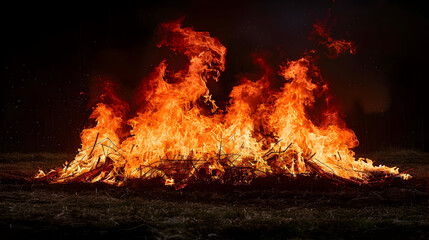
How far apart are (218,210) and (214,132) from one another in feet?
14.9

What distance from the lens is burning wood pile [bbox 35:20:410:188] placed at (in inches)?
441

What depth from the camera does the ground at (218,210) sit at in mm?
5532

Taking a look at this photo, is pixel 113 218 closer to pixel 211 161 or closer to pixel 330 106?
pixel 211 161

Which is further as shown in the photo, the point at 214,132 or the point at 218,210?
the point at 214,132

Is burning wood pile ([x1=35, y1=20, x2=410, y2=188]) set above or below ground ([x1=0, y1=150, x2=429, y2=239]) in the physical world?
above

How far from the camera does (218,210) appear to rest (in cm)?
741

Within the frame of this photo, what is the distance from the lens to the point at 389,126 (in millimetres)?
20906

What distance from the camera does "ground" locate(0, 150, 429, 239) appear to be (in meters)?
5.53

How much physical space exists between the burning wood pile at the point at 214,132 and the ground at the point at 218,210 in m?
0.81

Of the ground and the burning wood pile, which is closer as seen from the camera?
the ground

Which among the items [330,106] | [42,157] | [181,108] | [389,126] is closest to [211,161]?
[181,108]

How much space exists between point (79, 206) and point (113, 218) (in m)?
1.46

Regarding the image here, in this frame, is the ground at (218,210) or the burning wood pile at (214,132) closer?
the ground at (218,210)

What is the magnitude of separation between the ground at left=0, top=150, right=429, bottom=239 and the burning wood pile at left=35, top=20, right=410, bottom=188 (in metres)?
0.81
